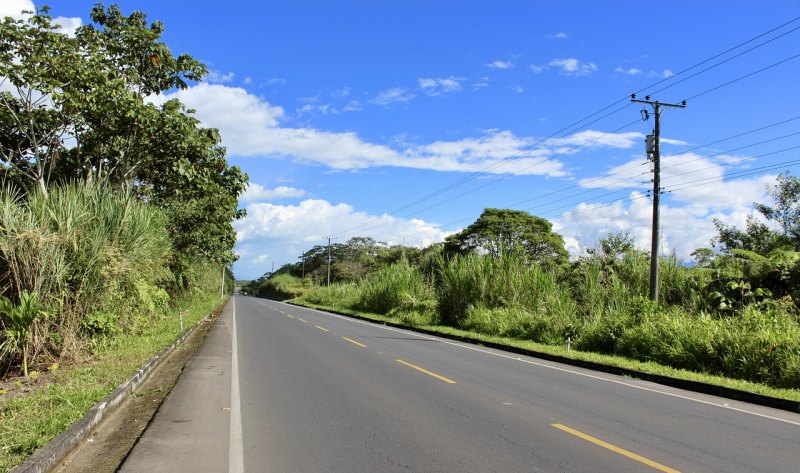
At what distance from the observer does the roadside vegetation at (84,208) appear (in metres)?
8.80

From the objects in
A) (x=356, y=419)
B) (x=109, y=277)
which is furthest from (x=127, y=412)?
(x=109, y=277)

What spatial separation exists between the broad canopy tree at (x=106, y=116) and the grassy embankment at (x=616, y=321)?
11.0m

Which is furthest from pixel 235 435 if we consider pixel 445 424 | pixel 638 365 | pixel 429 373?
pixel 638 365

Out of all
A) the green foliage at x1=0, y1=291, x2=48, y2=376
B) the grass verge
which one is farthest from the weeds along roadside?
the grass verge

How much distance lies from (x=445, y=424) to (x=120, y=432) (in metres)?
3.92

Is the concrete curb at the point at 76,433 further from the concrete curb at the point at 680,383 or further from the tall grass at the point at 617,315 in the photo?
the tall grass at the point at 617,315

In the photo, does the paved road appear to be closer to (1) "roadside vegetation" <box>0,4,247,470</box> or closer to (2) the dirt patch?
(2) the dirt patch

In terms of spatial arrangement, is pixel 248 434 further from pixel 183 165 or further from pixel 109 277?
pixel 183 165

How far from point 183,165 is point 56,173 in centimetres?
447

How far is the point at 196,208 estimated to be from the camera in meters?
23.8

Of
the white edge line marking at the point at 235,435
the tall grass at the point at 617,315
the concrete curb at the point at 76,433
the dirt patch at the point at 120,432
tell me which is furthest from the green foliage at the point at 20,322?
the tall grass at the point at 617,315

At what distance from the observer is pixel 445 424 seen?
21.8 ft

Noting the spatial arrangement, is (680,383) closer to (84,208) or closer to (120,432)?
(120,432)

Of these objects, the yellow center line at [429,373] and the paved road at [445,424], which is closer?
the paved road at [445,424]
